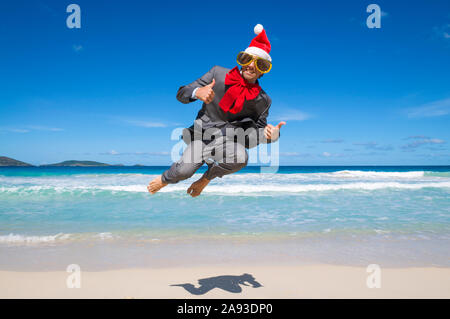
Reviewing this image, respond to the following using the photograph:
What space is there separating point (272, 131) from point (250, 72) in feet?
1.87

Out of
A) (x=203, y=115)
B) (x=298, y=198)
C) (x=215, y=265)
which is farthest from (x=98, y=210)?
(x=203, y=115)

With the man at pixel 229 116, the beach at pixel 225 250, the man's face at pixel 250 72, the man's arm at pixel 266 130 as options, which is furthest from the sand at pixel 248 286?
the man's face at pixel 250 72

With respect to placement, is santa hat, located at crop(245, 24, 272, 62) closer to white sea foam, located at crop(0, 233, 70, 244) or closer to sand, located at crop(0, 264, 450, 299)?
sand, located at crop(0, 264, 450, 299)

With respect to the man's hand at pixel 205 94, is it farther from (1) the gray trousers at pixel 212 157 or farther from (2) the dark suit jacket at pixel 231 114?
(1) the gray trousers at pixel 212 157

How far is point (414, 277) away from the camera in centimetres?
523

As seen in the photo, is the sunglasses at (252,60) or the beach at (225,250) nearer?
the sunglasses at (252,60)

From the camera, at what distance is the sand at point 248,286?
15.3 ft

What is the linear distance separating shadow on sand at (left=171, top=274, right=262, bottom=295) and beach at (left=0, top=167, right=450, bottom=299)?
17 millimetres

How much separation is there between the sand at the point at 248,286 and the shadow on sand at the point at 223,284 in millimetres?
16

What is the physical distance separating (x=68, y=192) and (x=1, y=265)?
404 inches

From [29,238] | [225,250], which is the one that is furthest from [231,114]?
[29,238]

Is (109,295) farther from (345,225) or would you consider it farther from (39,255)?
(345,225)

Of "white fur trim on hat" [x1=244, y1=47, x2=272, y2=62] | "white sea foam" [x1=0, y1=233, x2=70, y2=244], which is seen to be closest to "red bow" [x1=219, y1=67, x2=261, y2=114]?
"white fur trim on hat" [x1=244, y1=47, x2=272, y2=62]

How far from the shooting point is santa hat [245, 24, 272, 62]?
3000 mm
